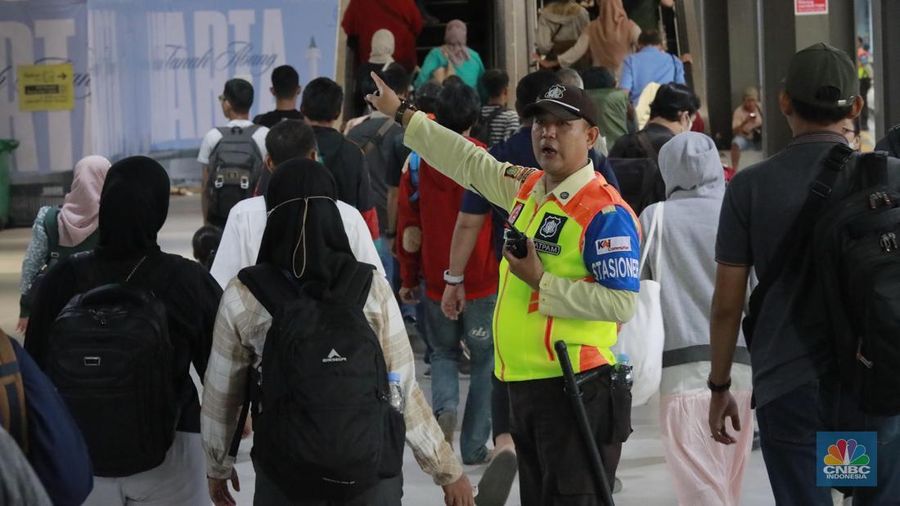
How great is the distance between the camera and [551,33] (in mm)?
16156

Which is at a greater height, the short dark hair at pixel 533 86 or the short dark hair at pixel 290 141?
the short dark hair at pixel 533 86

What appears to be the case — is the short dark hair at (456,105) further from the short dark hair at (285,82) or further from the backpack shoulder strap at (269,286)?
the backpack shoulder strap at (269,286)

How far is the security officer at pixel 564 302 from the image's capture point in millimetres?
4465

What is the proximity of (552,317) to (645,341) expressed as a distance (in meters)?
1.14

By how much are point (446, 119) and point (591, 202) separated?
2.83 meters

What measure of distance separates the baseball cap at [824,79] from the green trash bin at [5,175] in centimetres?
1764

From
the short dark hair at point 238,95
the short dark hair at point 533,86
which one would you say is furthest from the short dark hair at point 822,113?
the short dark hair at point 238,95

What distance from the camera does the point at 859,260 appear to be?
3758 mm

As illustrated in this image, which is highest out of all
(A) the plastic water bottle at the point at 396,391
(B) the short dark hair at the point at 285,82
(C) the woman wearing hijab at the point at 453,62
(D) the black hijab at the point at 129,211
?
(C) the woman wearing hijab at the point at 453,62

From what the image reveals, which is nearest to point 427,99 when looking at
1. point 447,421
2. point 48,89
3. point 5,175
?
point 447,421

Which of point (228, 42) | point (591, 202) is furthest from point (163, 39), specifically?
point (591, 202)

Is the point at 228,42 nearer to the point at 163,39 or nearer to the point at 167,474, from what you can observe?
the point at 163,39

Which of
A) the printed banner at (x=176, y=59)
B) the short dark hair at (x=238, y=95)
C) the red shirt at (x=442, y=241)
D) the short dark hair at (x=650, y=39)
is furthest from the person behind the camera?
the printed banner at (x=176, y=59)
